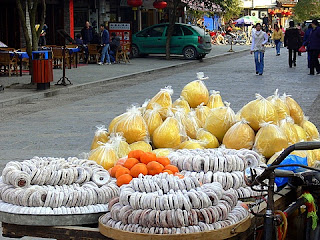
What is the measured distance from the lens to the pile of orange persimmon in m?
3.71

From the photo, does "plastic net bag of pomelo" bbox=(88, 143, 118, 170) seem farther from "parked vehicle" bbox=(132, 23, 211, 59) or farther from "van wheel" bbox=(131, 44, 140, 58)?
"van wheel" bbox=(131, 44, 140, 58)

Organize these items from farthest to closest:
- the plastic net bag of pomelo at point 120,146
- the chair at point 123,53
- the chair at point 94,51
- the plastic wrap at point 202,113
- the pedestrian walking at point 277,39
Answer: the pedestrian walking at point 277,39, the chair at point 123,53, the chair at point 94,51, the plastic wrap at point 202,113, the plastic net bag of pomelo at point 120,146

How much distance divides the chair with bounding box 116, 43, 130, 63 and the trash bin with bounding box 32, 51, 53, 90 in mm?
11674

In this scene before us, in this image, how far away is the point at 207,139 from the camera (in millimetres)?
5055

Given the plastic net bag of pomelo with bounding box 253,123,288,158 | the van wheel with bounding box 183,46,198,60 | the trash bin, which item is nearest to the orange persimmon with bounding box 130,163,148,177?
the plastic net bag of pomelo with bounding box 253,123,288,158

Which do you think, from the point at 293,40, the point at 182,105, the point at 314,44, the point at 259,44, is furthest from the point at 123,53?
the point at 182,105

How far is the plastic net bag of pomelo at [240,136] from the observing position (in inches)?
189

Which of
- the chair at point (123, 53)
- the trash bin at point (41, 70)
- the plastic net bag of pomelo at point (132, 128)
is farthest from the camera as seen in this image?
the chair at point (123, 53)

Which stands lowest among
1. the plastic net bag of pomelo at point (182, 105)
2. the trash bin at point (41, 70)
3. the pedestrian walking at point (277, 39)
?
the trash bin at point (41, 70)

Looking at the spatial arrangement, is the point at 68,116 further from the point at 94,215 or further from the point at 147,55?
the point at 147,55

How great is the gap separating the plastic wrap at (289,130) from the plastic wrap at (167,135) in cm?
81

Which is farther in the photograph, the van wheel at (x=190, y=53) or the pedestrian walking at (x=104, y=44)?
the van wheel at (x=190, y=53)

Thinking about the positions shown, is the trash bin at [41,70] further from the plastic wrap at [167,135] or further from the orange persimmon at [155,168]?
the orange persimmon at [155,168]

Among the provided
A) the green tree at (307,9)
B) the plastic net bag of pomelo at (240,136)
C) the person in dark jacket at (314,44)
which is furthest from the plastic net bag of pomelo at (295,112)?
the green tree at (307,9)
